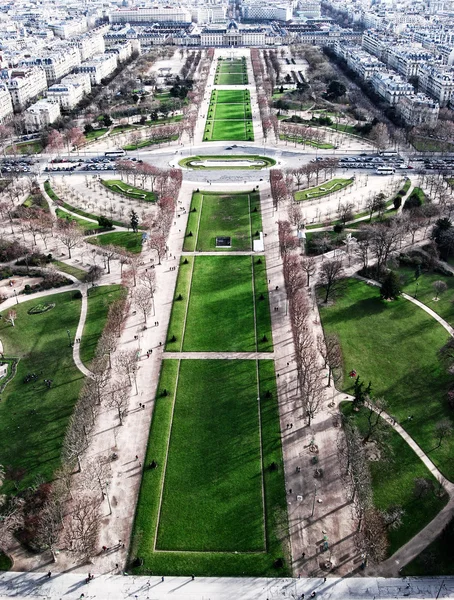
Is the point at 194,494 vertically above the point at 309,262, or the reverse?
the point at 309,262

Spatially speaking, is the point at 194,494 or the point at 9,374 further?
the point at 9,374

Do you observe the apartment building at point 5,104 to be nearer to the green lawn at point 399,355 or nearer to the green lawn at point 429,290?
the green lawn at point 399,355

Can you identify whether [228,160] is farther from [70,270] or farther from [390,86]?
[390,86]

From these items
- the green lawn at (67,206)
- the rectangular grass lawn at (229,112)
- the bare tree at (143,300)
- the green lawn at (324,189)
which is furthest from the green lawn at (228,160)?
the bare tree at (143,300)

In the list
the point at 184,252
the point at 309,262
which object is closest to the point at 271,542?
the point at 309,262

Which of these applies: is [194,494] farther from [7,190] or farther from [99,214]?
[7,190]

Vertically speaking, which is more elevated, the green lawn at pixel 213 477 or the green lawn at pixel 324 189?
the green lawn at pixel 324 189

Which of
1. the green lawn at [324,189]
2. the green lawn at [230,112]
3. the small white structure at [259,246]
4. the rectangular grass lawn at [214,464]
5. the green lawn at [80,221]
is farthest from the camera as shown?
the green lawn at [230,112]
